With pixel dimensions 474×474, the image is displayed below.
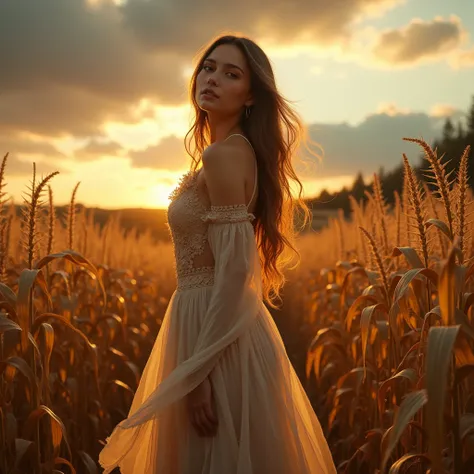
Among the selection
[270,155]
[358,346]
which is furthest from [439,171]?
[358,346]

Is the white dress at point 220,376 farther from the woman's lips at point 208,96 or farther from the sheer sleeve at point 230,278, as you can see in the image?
the woman's lips at point 208,96

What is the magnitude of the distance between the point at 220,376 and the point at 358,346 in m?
2.10

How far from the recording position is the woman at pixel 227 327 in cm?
221

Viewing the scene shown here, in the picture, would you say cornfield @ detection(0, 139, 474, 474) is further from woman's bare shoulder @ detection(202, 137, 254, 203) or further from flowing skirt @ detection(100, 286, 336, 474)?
woman's bare shoulder @ detection(202, 137, 254, 203)

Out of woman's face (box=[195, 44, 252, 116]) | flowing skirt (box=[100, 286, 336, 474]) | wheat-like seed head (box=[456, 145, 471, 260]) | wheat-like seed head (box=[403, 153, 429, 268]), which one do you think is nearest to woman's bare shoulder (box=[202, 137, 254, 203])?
woman's face (box=[195, 44, 252, 116])

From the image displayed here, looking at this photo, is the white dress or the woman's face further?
the woman's face

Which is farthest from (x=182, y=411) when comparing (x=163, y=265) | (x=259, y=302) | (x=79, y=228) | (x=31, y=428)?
(x=163, y=265)

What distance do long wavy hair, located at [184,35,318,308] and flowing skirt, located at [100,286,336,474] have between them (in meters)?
0.37

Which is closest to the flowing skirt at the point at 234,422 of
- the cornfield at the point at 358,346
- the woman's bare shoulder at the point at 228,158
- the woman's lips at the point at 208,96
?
the cornfield at the point at 358,346

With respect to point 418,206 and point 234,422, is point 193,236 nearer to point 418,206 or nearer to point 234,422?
point 234,422

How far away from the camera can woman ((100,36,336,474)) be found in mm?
2211

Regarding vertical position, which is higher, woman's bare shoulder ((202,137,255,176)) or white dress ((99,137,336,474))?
woman's bare shoulder ((202,137,255,176))

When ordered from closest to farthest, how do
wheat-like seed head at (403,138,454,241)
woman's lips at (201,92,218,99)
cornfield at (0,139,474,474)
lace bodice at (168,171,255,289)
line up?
1. cornfield at (0,139,474,474)
2. wheat-like seed head at (403,138,454,241)
3. lace bodice at (168,171,255,289)
4. woman's lips at (201,92,218,99)

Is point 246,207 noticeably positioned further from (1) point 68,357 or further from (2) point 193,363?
(1) point 68,357
